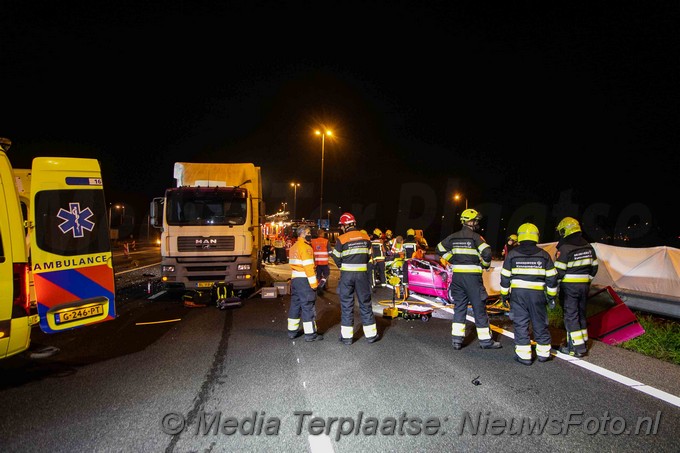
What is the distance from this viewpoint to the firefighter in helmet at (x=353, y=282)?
5.98 m

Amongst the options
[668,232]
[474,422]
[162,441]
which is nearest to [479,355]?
[474,422]

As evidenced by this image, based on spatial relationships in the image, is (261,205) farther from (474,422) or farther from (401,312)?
(474,422)

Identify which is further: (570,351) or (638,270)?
(638,270)

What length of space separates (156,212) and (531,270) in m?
7.99

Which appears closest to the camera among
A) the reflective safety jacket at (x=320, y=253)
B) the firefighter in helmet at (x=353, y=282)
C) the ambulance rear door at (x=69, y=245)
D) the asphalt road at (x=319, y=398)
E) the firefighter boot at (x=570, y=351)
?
the asphalt road at (x=319, y=398)

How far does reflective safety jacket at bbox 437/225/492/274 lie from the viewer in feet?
18.9

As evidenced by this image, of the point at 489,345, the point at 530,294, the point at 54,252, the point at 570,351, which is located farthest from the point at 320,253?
the point at 54,252

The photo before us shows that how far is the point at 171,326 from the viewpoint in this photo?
7.18 metres

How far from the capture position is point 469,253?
5.78 meters

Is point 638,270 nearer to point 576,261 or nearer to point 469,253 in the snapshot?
point 576,261

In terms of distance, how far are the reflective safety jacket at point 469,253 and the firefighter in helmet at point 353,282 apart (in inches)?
51.5

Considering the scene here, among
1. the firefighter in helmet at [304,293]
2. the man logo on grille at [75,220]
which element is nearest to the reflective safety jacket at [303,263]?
the firefighter in helmet at [304,293]

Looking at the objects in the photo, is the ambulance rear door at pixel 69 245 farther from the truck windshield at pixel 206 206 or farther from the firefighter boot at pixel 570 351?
the firefighter boot at pixel 570 351

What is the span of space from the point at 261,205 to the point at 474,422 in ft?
27.1
